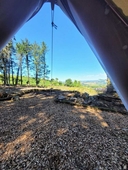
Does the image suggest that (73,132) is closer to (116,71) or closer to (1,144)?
(1,144)

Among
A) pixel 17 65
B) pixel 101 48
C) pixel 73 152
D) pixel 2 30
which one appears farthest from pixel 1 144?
pixel 17 65

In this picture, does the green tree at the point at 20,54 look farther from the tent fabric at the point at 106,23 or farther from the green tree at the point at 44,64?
the tent fabric at the point at 106,23

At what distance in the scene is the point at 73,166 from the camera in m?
1.91

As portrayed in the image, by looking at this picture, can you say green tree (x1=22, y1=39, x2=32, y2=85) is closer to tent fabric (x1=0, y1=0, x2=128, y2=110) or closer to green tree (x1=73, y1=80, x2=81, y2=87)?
green tree (x1=73, y1=80, x2=81, y2=87)

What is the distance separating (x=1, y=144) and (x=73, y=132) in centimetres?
178

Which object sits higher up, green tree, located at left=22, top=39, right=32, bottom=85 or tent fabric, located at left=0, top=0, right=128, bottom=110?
green tree, located at left=22, top=39, right=32, bottom=85

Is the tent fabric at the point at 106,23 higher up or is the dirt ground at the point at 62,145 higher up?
the tent fabric at the point at 106,23

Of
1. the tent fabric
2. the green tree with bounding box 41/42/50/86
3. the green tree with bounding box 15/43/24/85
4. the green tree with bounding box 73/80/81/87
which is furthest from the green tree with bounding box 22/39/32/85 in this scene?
the tent fabric

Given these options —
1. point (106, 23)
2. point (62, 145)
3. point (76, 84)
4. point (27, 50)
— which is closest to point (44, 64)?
point (27, 50)

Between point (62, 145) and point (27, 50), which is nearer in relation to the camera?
point (62, 145)

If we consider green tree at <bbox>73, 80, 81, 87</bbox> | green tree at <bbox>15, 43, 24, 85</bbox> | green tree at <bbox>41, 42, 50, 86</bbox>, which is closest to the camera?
green tree at <bbox>15, 43, 24, 85</bbox>

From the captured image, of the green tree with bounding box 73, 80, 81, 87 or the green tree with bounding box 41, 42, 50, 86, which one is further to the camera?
the green tree with bounding box 73, 80, 81, 87

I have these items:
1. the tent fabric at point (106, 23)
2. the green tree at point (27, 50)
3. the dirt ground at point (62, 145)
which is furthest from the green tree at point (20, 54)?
the tent fabric at point (106, 23)

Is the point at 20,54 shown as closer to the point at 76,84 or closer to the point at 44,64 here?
the point at 44,64
